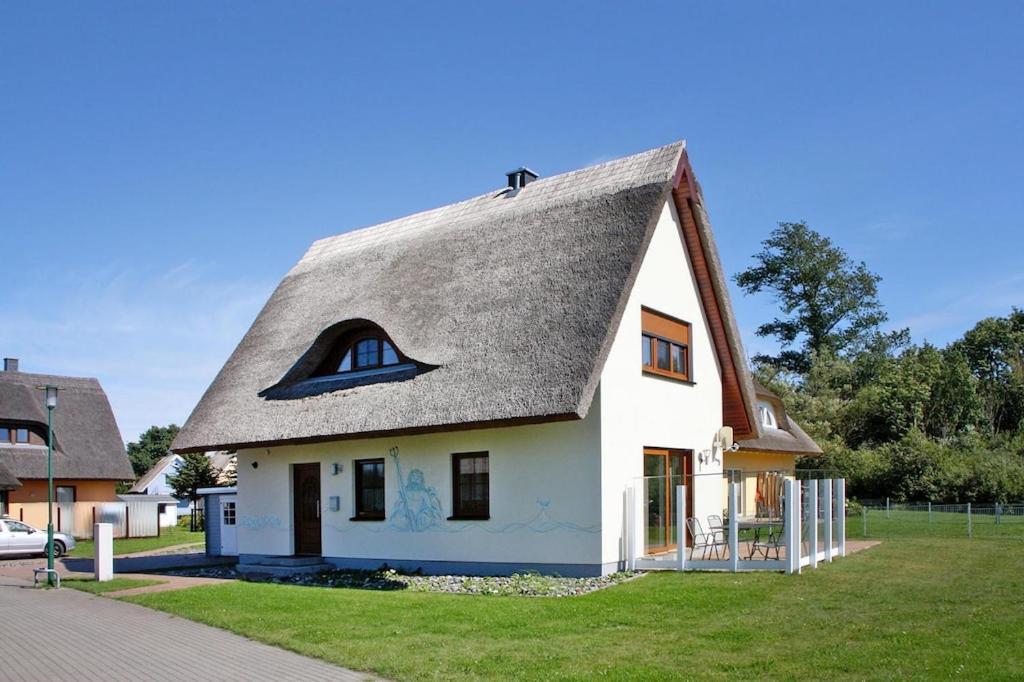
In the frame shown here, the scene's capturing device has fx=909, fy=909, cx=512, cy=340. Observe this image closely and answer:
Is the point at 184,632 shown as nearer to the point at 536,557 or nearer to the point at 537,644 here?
the point at 537,644

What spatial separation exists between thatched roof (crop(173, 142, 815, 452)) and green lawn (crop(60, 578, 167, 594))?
3.35 metres

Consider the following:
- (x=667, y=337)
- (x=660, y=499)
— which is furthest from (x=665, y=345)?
(x=660, y=499)

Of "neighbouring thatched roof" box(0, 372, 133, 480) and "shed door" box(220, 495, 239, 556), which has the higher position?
"neighbouring thatched roof" box(0, 372, 133, 480)

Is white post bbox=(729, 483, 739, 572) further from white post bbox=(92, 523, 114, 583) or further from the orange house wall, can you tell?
the orange house wall

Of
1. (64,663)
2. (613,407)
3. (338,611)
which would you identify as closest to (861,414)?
(613,407)

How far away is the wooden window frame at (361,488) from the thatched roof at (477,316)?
150 centimetres

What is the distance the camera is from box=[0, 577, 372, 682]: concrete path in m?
9.73

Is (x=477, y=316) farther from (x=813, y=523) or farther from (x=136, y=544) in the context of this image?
(x=136, y=544)

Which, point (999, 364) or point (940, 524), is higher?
point (999, 364)

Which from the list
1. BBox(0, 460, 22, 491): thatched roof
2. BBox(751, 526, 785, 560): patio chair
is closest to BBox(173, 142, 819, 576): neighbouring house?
BBox(751, 526, 785, 560): patio chair

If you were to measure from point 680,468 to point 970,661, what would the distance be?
10745 millimetres

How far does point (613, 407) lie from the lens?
16891 millimetres

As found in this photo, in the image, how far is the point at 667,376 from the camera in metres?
19.1

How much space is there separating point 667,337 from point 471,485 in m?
5.26
